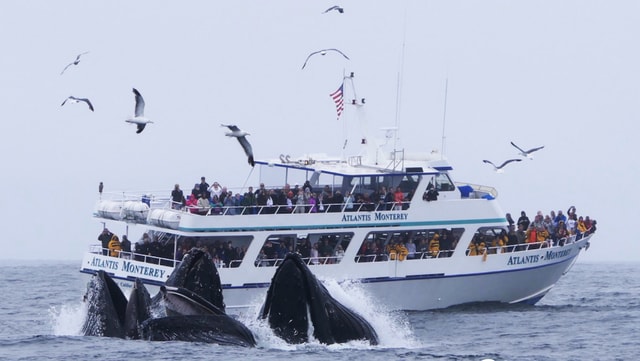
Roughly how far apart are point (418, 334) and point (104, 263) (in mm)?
12350

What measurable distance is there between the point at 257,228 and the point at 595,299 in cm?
1628

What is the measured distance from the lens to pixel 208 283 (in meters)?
31.6

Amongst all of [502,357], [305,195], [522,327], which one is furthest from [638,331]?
[305,195]

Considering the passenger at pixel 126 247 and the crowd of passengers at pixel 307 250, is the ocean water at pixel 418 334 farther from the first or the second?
the passenger at pixel 126 247

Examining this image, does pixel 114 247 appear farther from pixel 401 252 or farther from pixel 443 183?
pixel 443 183

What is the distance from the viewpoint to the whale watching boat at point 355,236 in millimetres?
47719

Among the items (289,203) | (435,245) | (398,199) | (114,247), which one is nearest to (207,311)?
(289,203)

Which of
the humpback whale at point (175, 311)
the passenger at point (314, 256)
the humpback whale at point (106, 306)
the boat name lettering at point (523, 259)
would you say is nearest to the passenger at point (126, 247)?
the passenger at point (314, 256)

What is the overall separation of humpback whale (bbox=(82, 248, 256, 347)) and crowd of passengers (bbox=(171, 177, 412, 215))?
48.1 feet

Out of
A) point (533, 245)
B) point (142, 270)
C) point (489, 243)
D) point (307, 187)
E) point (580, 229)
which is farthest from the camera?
point (580, 229)

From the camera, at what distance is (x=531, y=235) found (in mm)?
51906

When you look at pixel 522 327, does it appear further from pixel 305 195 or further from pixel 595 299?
pixel 595 299

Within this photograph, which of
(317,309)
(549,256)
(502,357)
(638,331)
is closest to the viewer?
(317,309)

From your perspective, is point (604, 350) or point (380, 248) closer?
point (604, 350)
